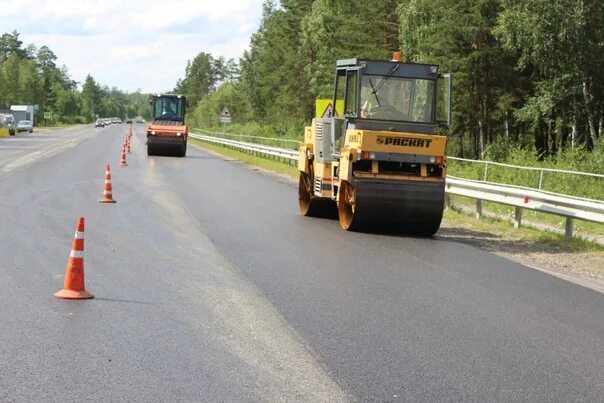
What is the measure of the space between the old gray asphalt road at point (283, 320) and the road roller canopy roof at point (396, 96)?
2238 mm

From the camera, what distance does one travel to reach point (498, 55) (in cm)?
4188

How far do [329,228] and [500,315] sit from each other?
7140 millimetres

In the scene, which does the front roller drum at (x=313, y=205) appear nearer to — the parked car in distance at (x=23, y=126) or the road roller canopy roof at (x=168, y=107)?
the road roller canopy roof at (x=168, y=107)

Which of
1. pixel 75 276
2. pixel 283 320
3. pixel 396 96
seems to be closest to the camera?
pixel 283 320

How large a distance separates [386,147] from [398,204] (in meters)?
1.00

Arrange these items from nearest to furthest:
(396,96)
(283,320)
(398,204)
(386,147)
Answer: (283,320)
(398,204)
(386,147)
(396,96)

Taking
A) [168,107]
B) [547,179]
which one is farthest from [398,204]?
[168,107]

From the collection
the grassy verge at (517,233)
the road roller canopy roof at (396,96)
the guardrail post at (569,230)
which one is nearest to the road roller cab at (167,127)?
the grassy verge at (517,233)

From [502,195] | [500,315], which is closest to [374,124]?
[502,195]

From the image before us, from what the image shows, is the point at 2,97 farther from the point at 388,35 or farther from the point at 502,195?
the point at 502,195

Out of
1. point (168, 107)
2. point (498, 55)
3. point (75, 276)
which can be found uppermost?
point (498, 55)

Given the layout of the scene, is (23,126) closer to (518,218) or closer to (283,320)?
(518,218)

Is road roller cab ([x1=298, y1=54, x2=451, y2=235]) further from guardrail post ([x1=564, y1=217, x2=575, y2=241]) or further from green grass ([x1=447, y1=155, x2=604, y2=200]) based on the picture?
green grass ([x1=447, y1=155, x2=604, y2=200])

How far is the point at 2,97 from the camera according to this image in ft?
454
